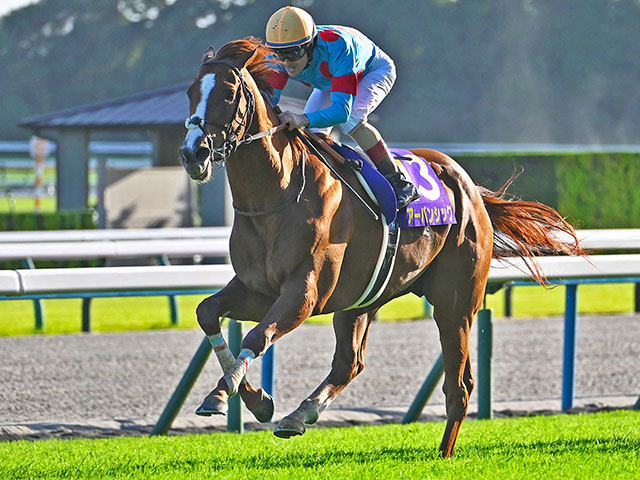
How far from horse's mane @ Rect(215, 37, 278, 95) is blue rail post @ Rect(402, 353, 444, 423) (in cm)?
200

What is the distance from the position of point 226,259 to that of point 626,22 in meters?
39.0

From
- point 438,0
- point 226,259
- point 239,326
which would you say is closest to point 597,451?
point 239,326

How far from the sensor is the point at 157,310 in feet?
38.1

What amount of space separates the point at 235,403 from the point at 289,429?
1.49 meters

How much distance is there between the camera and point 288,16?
14.6 ft

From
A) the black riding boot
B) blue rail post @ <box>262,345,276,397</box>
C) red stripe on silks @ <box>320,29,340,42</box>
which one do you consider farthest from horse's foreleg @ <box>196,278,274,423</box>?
blue rail post @ <box>262,345,276,397</box>

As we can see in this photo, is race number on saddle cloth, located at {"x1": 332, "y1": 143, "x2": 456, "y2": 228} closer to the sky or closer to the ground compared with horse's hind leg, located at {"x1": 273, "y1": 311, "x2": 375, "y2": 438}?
closer to the sky

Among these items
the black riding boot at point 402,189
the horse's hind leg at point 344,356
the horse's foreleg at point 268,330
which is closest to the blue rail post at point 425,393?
the horse's hind leg at point 344,356

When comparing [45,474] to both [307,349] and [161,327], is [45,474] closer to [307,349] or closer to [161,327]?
[307,349]

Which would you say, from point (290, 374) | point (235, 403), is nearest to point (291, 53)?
point (235, 403)

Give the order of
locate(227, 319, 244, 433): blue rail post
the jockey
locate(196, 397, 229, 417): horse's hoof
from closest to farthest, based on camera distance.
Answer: locate(196, 397, 229, 417): horse's hoof
the jockey
locate(227, 319, 244, 433): blue rail post

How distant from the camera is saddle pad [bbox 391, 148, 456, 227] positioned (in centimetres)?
493

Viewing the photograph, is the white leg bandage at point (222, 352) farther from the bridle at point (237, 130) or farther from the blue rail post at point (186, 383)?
the blue rail post at point (186, 383)

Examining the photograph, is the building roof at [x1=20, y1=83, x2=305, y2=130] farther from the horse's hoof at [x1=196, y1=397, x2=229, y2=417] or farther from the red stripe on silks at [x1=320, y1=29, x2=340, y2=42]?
the horse's hoof at [x1=196, y1=397, x2=229, y2=417]
